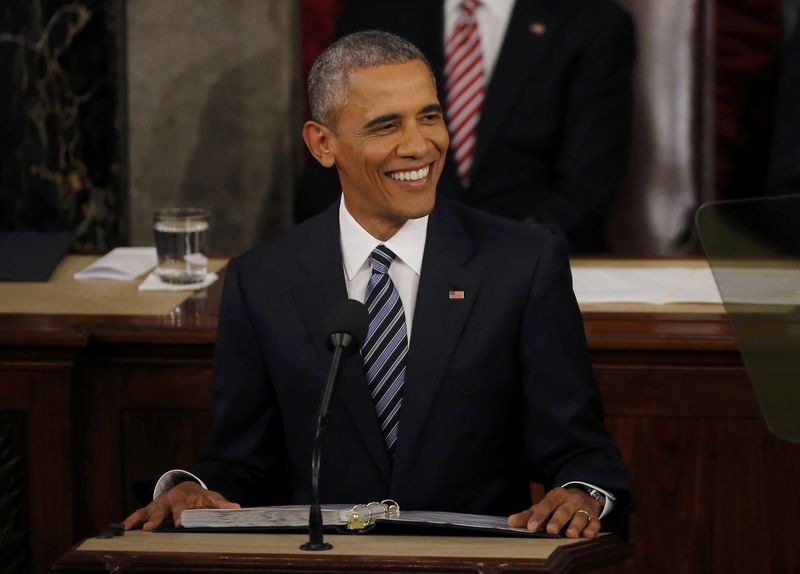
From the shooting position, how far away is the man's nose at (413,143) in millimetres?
2043

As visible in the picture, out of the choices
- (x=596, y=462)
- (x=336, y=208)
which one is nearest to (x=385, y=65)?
(x=336, y=208)

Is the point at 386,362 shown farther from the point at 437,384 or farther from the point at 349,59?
the point at 349,59

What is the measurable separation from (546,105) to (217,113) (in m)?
1.17

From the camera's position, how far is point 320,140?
216cm

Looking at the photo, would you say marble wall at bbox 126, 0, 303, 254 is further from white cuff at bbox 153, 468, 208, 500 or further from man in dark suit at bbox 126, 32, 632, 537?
white cuff at bbox 153, 468, 208, 500

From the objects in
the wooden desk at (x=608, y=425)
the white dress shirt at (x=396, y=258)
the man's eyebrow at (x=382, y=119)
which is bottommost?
the wooden desk at (x=608, y=425)

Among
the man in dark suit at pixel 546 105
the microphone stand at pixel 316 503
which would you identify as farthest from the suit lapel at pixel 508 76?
the microphone stand at pixel 316 503

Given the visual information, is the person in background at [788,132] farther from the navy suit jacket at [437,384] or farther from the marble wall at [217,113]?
the navy suit jacket at [437,384]

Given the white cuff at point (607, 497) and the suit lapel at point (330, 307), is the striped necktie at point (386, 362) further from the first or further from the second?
the white cuff at point (607, 497)

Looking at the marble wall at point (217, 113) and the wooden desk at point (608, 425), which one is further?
the marble wall at point (217, 113)

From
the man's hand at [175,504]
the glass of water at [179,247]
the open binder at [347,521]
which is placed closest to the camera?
the open binder at [347,521]

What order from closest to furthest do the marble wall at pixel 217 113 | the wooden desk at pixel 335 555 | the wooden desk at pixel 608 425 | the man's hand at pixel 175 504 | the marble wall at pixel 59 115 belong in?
the wooden desk at pixel 335 555, the man's hand at pixel 175 504, the wooden desk at pixel 608 425, the marble wall at pixel 59 115, the marble wall at pixel 217 113

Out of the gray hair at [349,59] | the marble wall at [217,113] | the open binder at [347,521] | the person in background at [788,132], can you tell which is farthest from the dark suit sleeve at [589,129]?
the open binder at [347,521]

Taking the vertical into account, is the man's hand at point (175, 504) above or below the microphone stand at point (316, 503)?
below
